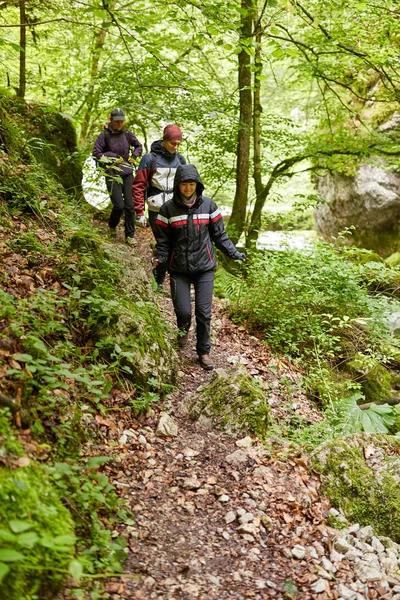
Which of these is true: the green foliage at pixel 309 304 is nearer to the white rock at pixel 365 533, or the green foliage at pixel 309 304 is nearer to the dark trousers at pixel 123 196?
the dark trousers at pixel 123 196

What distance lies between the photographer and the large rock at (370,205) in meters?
15.8

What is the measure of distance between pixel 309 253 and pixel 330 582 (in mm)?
6448

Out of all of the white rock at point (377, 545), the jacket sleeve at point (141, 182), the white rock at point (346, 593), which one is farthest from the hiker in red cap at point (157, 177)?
the white rock at point (346, 593)

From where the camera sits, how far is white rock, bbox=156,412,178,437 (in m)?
4.23

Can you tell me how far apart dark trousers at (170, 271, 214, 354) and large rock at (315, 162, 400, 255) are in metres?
11.1

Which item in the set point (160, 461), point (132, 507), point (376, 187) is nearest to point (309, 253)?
point (160, 461)

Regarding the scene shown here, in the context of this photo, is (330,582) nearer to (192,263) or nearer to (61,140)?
(192,263)

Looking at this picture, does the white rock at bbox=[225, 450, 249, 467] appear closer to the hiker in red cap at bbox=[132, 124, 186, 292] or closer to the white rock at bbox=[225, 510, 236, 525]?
the white rock at bbox=[225, 510, 236, 525]

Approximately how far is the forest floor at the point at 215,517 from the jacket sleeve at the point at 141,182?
11.3 ft

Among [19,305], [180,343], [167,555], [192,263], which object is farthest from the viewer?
[180,343]

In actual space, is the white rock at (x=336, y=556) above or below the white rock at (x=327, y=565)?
below

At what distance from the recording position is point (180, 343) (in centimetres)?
624

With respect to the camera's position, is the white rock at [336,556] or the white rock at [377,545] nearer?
the white rock at [336,556]

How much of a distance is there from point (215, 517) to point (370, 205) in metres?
15.0
